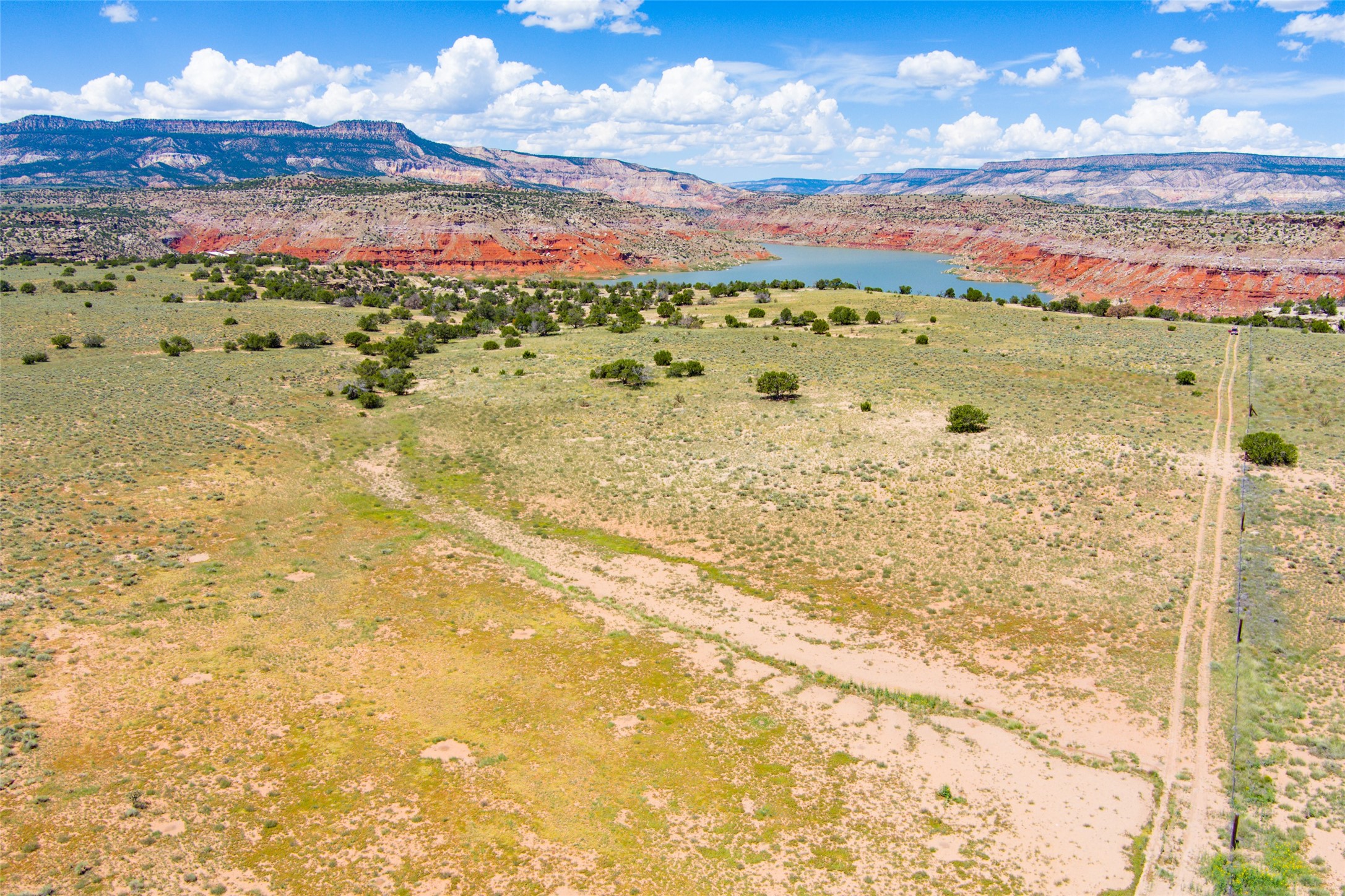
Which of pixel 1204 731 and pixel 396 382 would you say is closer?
pixel 1204 731

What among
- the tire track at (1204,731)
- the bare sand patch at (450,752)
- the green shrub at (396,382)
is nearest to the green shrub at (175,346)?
the green shrub at (396,382)

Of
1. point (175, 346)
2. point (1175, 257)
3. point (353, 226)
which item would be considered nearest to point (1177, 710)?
point (175, 346)

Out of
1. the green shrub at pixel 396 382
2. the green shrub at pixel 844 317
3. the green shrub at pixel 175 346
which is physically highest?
the green shrub at pixel 844 317

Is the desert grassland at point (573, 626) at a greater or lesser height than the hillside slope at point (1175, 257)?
lesser

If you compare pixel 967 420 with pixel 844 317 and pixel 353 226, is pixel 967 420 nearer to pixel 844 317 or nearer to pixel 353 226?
pixel 844 317

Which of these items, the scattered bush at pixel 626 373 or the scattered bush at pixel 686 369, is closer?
the scattered bush at pixel 626 373

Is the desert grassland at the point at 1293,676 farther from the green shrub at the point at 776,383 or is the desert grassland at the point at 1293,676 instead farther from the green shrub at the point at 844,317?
the green shrub at the point at 844,317

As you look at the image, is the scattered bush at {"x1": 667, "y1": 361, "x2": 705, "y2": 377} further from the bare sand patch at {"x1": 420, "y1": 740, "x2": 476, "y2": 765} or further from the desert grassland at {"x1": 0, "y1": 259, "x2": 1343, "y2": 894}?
the bare sand patch at {"x1": 420, "y1": 740, "x2": 476, "y2": 765}
